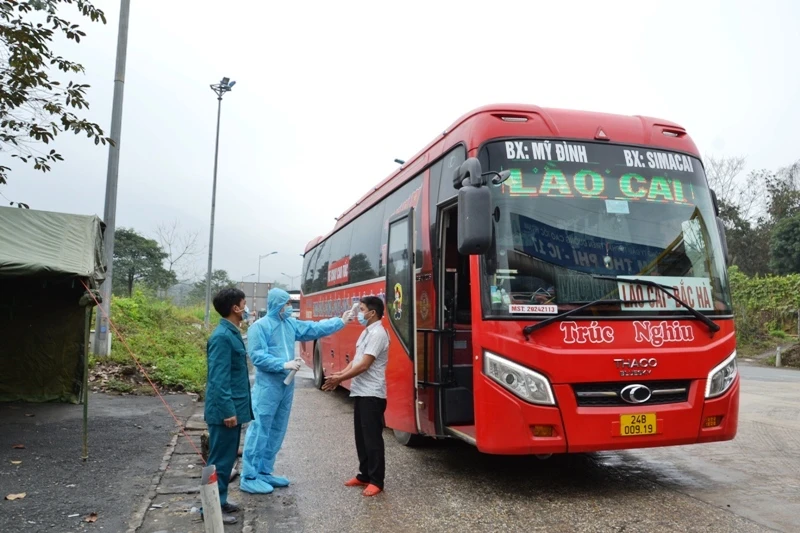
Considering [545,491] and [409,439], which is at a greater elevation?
[409,439]

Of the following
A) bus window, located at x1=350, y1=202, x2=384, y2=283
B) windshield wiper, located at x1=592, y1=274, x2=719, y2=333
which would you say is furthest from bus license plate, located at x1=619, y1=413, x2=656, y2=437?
bus window, located at x1=350, y1=202, x2=384, y2=283

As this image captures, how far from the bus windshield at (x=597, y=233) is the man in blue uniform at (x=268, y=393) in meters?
1.89

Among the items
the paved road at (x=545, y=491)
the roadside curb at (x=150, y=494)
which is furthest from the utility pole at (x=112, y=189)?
the paved road at (x=545, y=491)

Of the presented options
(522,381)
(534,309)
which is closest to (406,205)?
(534,309)

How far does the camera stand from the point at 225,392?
488cm

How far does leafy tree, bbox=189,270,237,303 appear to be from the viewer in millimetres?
47503

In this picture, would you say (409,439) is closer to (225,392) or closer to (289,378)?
(289,378)

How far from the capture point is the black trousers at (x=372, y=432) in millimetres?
5730

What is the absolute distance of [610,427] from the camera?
16.7 ft

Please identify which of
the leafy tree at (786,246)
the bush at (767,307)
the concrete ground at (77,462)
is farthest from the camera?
the leafy tree at (786,246)

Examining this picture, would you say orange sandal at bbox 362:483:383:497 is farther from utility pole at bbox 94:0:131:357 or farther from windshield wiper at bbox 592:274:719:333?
utility pole at bbox 94:0:131:357

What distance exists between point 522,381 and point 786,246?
34.3 m

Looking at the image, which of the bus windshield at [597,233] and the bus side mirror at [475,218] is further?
the bus windshield at [597,233]

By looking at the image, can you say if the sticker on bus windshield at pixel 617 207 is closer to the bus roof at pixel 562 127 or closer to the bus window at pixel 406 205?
the bus roof at pixel 562 127
